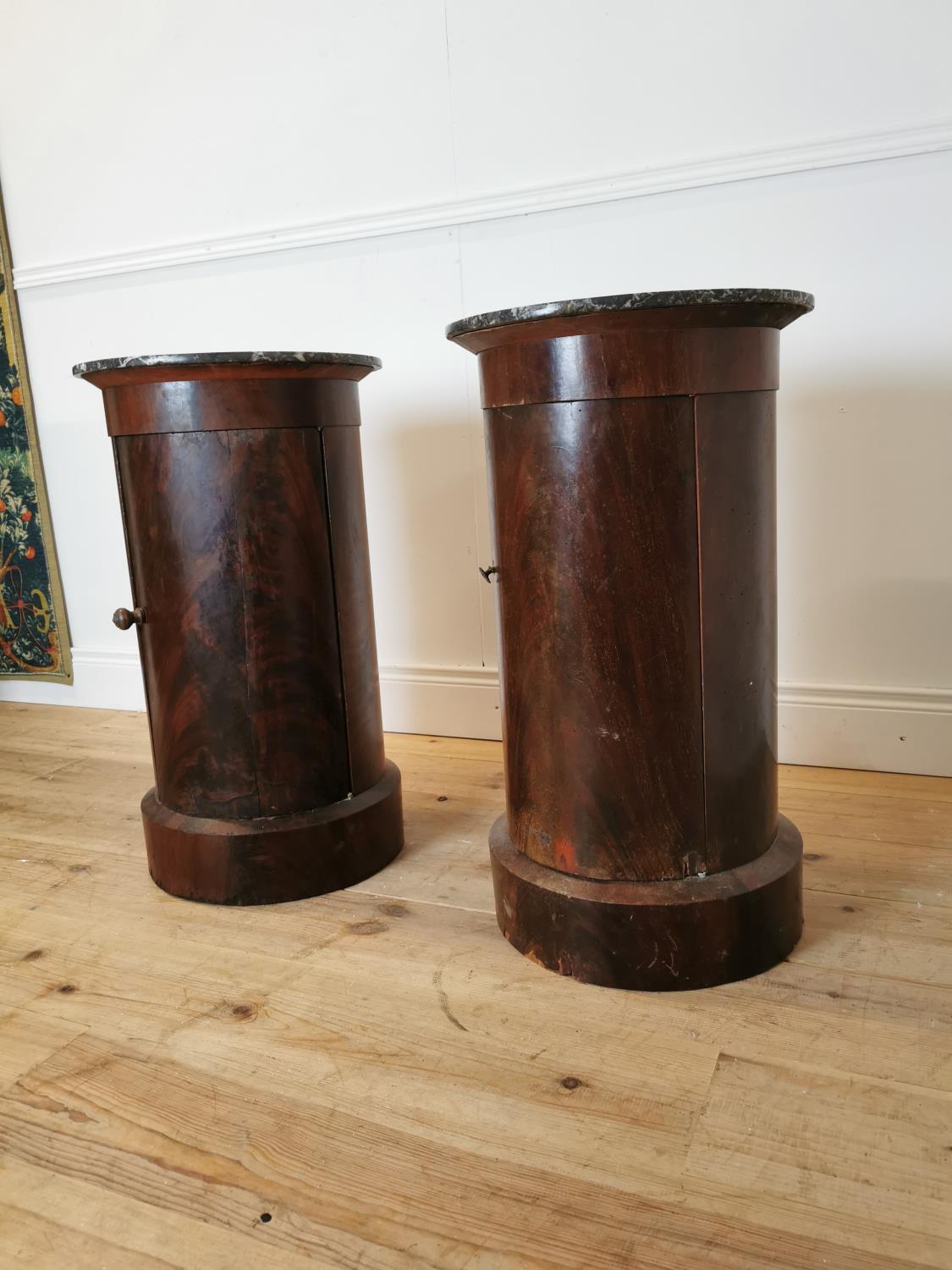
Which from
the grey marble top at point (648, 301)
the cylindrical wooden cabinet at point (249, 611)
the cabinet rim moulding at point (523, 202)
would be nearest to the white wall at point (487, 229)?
the cabinet rim moulding at point (523, 202)

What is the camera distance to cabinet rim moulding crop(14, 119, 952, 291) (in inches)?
75.0

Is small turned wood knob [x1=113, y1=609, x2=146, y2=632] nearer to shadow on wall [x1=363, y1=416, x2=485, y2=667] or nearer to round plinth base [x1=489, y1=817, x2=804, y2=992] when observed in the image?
round plinth base [x1=489, y1=817, x2=804, y2=992]

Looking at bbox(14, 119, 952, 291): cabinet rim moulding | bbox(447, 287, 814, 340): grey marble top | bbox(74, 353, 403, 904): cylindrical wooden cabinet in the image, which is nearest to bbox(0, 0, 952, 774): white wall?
bbox(14, 119, 952, 291): cabinet rim moulding

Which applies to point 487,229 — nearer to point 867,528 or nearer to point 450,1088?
point 867,528

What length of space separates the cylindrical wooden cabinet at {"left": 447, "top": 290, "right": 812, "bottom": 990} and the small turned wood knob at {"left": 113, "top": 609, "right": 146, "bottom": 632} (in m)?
0.65

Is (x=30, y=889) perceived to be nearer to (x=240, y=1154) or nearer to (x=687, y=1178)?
(x=240, y=1154)

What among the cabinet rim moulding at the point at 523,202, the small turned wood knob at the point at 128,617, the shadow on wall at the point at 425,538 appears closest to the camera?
the small turned wood knob at the point at 128,617

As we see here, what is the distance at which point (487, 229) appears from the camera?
226 cm

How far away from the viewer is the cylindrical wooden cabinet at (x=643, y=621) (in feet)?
4.17

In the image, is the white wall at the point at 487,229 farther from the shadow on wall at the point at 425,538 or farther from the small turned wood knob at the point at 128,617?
the small turned wood knob at the point at 128,617

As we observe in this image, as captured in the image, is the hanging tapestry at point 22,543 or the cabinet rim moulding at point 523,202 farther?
the hanging tapestry at point 22,543

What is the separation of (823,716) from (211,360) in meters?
1.42

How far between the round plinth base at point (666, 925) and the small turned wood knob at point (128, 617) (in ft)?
2.54

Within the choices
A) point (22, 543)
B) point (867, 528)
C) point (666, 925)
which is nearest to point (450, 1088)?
point (666, 925)
